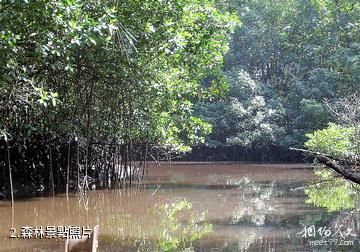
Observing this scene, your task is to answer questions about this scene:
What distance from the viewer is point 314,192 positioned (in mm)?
12438

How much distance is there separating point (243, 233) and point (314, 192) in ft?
16.9

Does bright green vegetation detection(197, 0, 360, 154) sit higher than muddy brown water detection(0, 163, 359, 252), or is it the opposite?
bright green vegetation detection(197, 0, 360, 154)

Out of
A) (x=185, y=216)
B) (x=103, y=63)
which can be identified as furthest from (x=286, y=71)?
(x=185, y=216)

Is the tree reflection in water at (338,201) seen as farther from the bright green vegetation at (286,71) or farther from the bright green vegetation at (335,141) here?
the bright green vegetation at (286,71)

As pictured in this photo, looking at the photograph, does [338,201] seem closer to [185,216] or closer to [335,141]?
[335,141]

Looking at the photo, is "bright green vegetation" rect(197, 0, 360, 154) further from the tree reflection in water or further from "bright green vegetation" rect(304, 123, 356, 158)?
the tree reflection in water

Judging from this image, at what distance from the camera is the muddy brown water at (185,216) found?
280 inches

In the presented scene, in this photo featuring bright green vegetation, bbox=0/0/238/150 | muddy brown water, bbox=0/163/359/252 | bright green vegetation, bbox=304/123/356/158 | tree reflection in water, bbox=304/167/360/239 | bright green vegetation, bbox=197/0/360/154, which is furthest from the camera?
bright green vegetation, bbox=197/0/360/154

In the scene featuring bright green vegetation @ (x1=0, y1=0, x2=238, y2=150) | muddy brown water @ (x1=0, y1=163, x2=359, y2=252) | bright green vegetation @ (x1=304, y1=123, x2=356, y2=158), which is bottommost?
muddy brown water @ (x1=0, y1=163, x2=359, y2=252)

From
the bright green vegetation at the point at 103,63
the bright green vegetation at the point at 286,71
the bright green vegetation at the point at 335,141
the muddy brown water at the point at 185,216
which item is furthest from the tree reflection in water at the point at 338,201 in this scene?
the bright green vegetation at the point at 286,71

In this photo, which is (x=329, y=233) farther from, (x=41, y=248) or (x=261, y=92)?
(x=261, y=92)

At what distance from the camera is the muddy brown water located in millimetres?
7102

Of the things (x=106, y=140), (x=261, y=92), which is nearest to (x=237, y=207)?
(x=106, y=140)

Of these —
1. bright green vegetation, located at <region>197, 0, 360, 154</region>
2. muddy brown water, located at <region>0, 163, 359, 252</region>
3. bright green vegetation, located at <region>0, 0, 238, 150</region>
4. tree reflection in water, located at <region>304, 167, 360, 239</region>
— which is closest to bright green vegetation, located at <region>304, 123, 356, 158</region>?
tree reflection in water, located at <region>304, 167, 360, 239</region>
